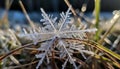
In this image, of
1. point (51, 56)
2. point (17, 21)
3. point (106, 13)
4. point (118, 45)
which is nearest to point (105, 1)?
point (106, 13)

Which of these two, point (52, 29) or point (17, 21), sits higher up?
point (52, 29)

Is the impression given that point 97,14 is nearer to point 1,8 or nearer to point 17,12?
point 17,12

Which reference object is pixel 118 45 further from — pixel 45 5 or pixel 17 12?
pixel 17 12

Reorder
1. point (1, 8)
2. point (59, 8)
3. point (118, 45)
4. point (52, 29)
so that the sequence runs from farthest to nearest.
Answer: point (1, 8) < point (59, 8) < point (118, 45) < point (52, 29)

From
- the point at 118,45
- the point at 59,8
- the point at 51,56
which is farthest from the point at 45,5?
the point at 51,56

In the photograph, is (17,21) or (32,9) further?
(32,9)

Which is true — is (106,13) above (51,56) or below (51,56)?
below

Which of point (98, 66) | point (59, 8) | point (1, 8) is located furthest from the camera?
point (1, 8)

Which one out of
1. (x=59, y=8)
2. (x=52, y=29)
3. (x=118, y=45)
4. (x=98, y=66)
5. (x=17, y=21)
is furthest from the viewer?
(x=59, y=8)

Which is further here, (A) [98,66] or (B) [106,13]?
(B) [106,13]
